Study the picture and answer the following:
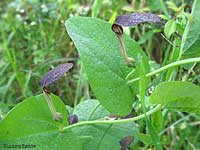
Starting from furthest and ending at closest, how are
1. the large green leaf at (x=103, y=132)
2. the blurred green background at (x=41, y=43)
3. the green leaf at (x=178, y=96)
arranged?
the blurred green background at (x=41, y=43)
the large green leaf at (x=103, y=132)
the green leaf at (x=178, y=96)

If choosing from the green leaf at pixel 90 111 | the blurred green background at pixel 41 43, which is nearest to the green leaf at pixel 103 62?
the green leaf at pixel 90 111

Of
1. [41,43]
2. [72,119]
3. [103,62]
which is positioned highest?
[103,62]

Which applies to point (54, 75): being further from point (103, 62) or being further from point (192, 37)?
point (192, 37)

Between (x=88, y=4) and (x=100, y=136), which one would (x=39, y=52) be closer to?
(x=88, y=4)

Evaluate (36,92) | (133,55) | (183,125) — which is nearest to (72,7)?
(36,92)

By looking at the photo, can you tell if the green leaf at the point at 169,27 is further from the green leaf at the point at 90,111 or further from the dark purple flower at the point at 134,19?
the green leaf at the point at 90,111

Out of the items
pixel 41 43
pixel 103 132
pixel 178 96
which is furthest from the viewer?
pixel 41 43

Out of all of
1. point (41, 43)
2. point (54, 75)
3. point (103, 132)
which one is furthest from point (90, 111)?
point (41, 43)
